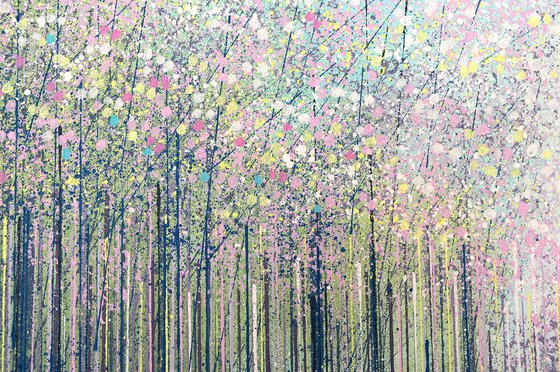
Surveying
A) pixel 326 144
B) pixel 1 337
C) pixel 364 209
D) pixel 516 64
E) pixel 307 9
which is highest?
pixel 307 9

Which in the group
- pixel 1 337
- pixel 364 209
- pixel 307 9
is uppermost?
pixel 307 9

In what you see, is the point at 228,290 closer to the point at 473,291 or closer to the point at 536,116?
the point at 473,291

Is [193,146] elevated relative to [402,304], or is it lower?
elevated

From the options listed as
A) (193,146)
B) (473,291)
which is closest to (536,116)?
(473,291)

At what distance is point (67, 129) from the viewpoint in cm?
109

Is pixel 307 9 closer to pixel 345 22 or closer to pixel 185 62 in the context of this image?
pixel 345 22

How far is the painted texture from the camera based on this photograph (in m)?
1.06

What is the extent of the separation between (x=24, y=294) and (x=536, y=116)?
35.3 inches

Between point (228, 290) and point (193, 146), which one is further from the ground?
point (193, 146)

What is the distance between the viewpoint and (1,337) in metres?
1.06

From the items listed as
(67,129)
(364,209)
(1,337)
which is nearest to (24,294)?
(1,337)

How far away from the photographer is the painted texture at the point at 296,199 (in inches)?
41.8

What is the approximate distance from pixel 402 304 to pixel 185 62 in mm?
540

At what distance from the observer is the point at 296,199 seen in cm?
107
